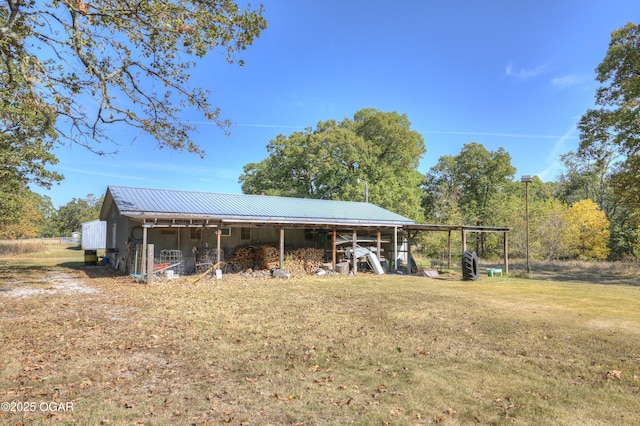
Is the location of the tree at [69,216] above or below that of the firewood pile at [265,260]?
above

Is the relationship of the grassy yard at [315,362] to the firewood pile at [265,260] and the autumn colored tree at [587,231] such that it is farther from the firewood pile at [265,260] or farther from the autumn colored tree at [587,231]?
the autumn colored tree at [587,231]

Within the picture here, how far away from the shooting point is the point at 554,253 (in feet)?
95.8

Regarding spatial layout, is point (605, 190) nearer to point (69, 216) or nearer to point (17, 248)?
point (17, 248)

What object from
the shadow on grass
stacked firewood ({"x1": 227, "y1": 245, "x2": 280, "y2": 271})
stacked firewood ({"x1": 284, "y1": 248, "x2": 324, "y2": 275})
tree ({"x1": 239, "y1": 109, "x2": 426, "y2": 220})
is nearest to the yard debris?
stacked firewood ({"x1": 284, "y1": 248, "x2": 324, "y2": 275})

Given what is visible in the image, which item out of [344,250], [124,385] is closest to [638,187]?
[344,250]

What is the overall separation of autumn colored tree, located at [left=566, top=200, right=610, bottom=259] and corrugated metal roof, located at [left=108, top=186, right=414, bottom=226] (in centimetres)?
1593

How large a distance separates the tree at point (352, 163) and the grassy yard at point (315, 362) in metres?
21.9

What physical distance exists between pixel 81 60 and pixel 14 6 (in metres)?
1.12

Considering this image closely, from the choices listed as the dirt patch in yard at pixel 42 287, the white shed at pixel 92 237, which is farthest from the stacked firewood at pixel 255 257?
the white shed at pixel 92 237

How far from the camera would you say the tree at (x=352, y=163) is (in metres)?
31.1

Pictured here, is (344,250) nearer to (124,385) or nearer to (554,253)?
(124,385)

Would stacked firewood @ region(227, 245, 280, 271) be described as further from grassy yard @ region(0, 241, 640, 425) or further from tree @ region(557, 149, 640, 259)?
tree @ region(557, 149, 640, 259)

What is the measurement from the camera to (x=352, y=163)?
107 feet

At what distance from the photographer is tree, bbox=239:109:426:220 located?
3114 cm
